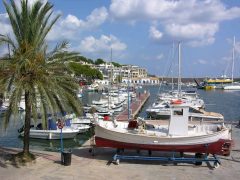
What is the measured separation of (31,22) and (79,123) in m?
20.6

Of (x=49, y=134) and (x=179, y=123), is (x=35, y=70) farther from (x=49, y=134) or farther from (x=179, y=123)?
(x=49, y=134)

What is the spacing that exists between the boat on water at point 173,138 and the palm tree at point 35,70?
2.36 metres

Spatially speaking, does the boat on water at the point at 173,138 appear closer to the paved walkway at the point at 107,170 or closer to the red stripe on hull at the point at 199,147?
the red stripe on hull at the point at 199,147

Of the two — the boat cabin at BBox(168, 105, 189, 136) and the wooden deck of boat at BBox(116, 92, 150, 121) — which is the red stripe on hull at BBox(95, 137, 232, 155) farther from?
the wooden deck of boat at BBox(116, 92, 150, 121)

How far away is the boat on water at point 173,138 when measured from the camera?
19078mm

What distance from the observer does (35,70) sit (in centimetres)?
1723

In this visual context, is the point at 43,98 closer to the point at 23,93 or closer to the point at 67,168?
the point at 23,93

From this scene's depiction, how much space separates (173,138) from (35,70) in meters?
7.16

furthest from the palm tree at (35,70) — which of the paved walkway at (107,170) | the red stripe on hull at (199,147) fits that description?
the red stripe on hull at (199,147)

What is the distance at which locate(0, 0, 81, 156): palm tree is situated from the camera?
16.8 m

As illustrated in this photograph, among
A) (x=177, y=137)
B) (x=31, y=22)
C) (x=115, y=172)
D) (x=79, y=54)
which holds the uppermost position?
(x=31, y=22)

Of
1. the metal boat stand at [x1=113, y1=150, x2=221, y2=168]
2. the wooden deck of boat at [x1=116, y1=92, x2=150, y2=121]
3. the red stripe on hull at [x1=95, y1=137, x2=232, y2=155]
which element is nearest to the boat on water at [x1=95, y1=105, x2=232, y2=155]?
the red stripe on hull at [x1=95, y1=137, x2=232, y2=155]

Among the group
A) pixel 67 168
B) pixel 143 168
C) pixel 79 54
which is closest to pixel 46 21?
pixel 79 54

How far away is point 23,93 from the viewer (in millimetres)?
17688
